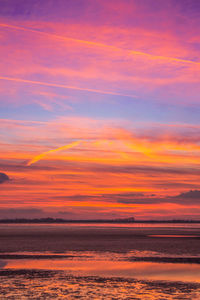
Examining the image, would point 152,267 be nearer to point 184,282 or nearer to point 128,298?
point 184,282

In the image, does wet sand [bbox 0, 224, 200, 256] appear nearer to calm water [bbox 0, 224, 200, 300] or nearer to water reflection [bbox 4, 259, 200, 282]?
calm water [bbox 0, 224, 200, 300]

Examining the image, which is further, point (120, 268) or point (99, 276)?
point (120, 268)

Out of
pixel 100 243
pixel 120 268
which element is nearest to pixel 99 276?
pixel 120 268

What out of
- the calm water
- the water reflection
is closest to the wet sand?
the calm water

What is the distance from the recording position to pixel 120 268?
102 feet

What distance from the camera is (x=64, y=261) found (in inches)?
1400

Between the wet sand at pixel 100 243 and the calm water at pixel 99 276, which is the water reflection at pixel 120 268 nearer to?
the calm water at pixel 99 276

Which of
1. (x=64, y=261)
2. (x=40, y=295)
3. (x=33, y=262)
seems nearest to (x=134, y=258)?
(x=64, y=261)

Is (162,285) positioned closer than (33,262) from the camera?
Yes

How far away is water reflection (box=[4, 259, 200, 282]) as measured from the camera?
27.7 m

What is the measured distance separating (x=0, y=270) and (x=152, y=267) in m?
12.1

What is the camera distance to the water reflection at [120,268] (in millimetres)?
27672

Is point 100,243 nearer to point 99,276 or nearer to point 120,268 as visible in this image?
point 120,268

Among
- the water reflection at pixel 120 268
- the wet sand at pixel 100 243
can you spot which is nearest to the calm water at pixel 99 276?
the water reflection at pixel 120 268
